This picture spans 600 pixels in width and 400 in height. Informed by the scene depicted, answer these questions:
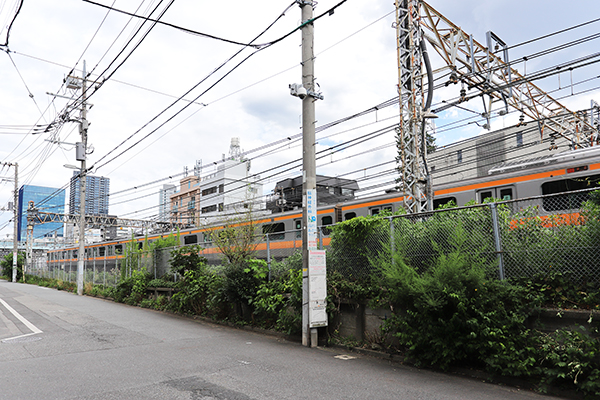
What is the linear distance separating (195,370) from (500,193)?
10.5 m

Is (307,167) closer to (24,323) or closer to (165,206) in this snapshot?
(24,323)

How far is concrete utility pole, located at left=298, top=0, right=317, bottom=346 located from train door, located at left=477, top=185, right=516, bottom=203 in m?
6.52

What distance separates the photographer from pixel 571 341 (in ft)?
16.9

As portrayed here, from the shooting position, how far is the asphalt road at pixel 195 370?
5.23m

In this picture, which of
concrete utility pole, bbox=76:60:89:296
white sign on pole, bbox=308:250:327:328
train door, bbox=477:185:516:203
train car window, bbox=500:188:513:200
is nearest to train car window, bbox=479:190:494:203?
train door, bbox=477:185:516:203

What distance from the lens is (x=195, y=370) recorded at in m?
6.35

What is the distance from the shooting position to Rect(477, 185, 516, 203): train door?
12.5m

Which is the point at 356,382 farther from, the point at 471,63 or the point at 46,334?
the point at 471,63

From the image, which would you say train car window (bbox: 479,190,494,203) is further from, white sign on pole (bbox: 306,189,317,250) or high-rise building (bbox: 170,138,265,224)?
high-rise building (bbox: 170,138,265,224)

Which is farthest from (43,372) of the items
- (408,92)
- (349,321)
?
(408,92)

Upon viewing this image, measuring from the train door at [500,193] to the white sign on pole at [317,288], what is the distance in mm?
6791

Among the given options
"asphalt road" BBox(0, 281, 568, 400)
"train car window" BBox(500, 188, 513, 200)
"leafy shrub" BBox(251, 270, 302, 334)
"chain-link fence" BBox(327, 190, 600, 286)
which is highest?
"train car window" BBox(500, 188, 513, 200)

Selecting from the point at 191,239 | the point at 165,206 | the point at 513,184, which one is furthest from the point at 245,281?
the point at 165,206

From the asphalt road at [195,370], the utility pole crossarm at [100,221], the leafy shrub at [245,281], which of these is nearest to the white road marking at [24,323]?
the asphalt road at [195,370]
